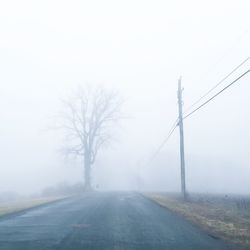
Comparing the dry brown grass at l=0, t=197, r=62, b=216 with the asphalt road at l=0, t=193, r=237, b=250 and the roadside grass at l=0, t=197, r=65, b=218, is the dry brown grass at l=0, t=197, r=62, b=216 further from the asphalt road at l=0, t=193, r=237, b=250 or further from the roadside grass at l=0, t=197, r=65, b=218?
the asphalt road at l=0, t=193, r=237, b=250

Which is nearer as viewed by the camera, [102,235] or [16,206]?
[102,235]

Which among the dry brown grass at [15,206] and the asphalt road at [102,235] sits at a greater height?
the dry brown grass at [15,206]

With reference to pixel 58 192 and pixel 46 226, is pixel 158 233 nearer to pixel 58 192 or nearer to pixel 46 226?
pixel 46 226

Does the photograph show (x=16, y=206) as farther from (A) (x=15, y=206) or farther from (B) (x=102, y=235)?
(B) (x=102, y=235)

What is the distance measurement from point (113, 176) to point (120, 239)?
171m

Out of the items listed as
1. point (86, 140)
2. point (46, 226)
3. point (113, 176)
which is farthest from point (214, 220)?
point (113, 176)

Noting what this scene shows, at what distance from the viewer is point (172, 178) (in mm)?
137500

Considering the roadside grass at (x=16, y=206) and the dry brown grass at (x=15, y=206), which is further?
the dry brown grass at (x=15, y=206)

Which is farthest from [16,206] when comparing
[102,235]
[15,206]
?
[102,235]

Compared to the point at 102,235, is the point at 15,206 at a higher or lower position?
higher

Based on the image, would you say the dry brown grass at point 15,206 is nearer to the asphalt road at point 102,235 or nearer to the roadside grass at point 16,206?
the roadside grass at point 16,206

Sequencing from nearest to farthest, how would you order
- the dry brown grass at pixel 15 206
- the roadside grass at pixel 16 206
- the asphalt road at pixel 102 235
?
the asphalt road at pixel 102 235 < the roadside grass at pixel 16 206 < the dry brown grass at pixel 15 206

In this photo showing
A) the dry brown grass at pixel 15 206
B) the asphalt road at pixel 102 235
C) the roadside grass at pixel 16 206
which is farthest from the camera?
the dry brown grass at pixel 15 206

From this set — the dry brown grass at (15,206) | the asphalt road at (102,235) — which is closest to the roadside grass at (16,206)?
the dry brown grass at (15,206)
